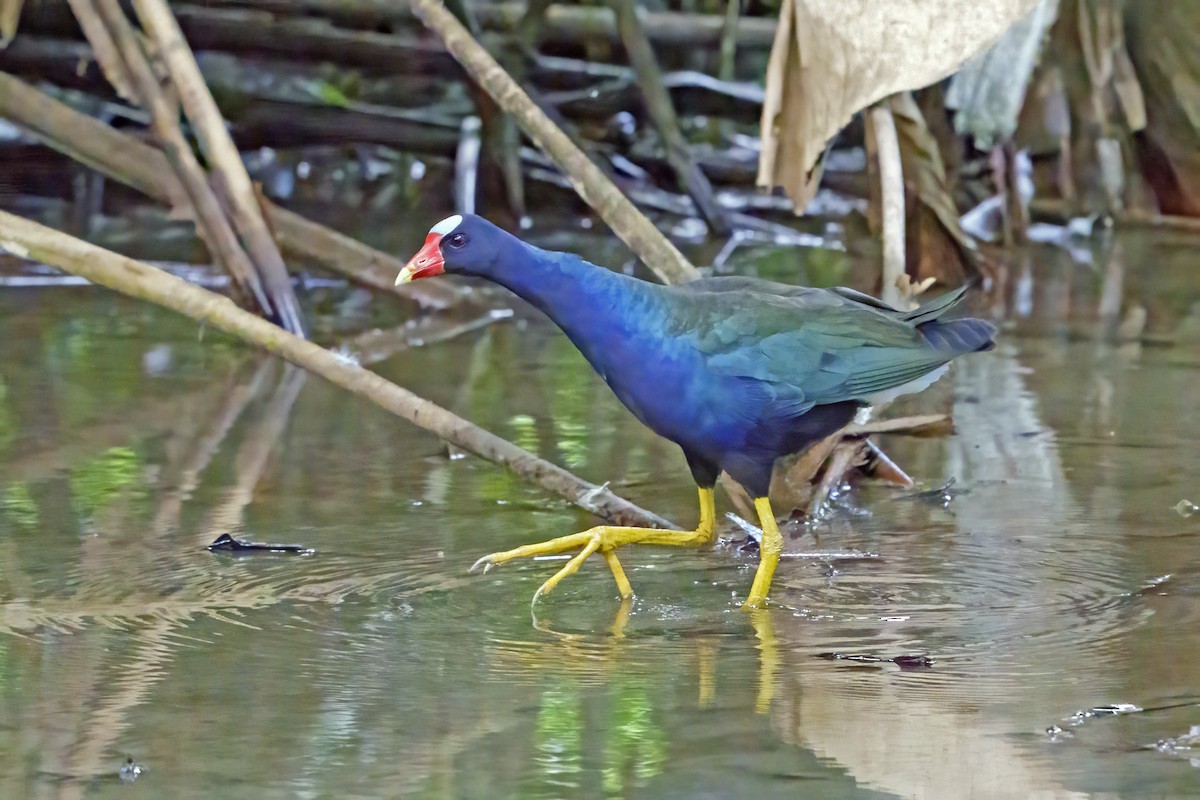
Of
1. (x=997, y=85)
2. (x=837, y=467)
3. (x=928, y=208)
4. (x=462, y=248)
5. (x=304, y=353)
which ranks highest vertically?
(x=997, y=85)

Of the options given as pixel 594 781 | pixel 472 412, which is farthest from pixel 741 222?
pixel 594 781

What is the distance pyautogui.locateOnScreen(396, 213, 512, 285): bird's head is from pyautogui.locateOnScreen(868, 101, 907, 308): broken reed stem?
61.1 inches

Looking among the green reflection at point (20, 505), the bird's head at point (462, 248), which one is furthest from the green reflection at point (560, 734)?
the green reflection at point (20, 505)

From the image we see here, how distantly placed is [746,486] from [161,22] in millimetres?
3061

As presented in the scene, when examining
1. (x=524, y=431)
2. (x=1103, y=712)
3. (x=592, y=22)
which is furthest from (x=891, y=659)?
(x=592, y=22)

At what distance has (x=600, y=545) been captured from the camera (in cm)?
373

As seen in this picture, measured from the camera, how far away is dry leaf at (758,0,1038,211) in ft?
17.4

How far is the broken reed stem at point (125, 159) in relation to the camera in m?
6.63

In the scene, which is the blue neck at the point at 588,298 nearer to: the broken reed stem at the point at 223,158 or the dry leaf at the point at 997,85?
the broken reed stem at the point at 223,158

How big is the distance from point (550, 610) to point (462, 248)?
0.79 metres

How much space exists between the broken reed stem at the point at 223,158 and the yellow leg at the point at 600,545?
2.54 meters

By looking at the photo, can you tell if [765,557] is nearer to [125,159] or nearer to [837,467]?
[837,467]

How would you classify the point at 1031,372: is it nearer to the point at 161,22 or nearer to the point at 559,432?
the point at 559,432

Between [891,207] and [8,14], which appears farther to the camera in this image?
[8,14]
